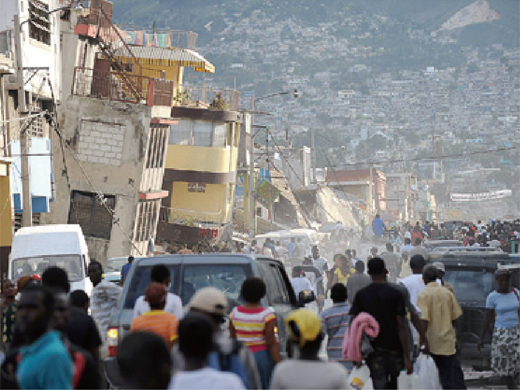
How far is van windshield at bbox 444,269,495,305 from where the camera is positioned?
1510cm

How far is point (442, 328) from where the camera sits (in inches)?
462

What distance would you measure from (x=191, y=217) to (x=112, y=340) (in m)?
40.1

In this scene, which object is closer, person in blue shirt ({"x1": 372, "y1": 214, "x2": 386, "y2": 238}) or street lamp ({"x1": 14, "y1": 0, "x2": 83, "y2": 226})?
street lamp ({"x1": 14, "y1": 0, "x2": 83, "y2": 226})

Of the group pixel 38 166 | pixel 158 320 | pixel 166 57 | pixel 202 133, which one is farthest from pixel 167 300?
pixel 166 57

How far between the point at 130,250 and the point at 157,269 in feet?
96.2

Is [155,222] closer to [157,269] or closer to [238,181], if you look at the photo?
[238,181]

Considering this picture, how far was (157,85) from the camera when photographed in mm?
42188

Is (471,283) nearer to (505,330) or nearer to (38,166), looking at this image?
(505,330)

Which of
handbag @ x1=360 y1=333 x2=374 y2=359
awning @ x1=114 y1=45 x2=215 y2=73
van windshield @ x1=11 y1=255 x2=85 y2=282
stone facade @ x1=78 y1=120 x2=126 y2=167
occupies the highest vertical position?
awning @ x1=114 y1=45 x2=215 y2=73

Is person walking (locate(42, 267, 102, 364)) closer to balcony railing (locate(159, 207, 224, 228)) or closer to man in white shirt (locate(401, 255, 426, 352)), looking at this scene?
man in white shirt (locate(401, 255, 426, 352))

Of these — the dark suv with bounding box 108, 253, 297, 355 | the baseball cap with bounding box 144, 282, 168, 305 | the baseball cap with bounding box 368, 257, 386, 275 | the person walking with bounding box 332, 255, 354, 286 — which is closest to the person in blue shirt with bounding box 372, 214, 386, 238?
the person walking with bounding box 332, 255, 354, 286

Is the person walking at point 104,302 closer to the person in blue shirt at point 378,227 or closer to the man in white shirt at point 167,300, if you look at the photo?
the man in white shirt at point 167,300

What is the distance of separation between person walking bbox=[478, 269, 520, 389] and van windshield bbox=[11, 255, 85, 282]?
10.2 meters


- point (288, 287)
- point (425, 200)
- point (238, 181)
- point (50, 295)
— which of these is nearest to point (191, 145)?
point (238, 181)
